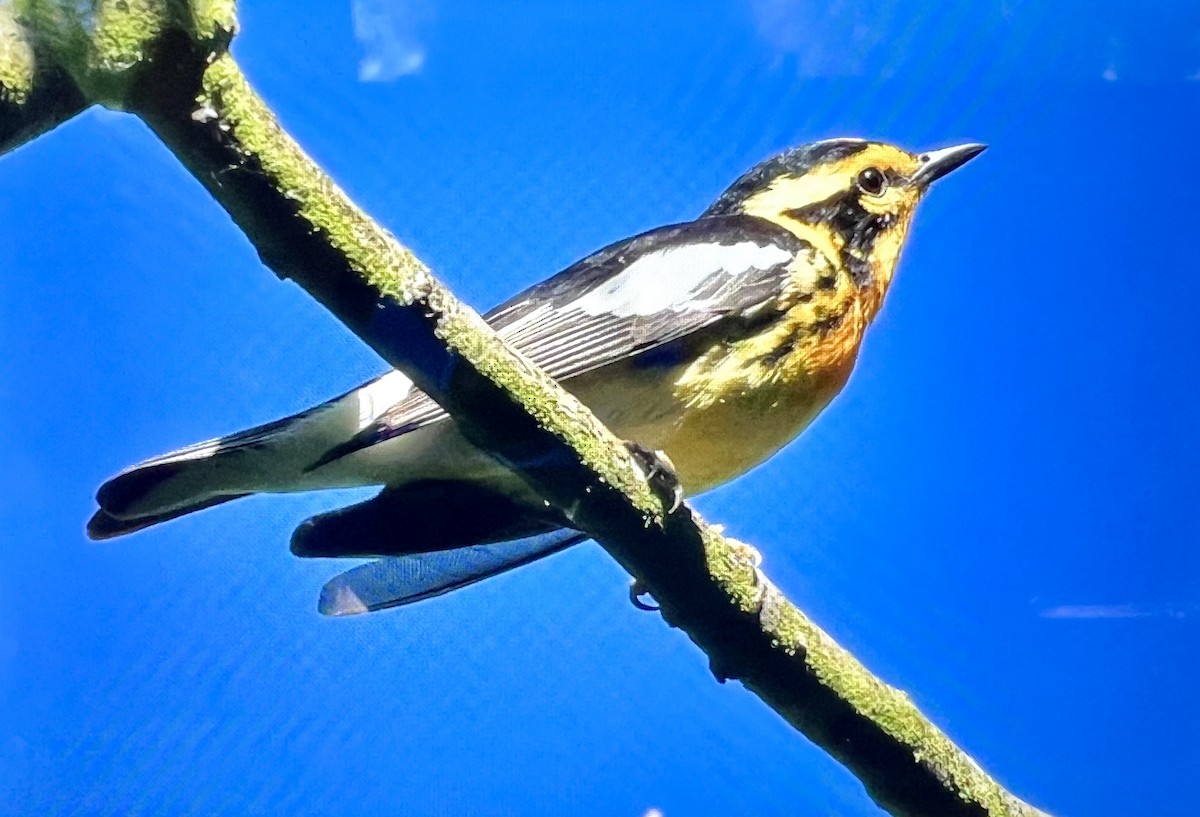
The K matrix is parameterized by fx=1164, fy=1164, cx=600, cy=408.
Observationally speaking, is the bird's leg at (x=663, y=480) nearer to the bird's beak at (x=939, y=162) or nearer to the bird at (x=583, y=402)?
the bird at (x=583, y=402)

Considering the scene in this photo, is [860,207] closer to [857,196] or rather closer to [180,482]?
[857,196]

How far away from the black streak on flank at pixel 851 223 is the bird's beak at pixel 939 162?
110mm

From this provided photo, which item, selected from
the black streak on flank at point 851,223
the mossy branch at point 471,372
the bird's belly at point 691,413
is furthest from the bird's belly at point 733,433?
the mossy branch at point 471,372

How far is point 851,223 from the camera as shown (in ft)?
6.30

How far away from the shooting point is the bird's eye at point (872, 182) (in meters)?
1.94

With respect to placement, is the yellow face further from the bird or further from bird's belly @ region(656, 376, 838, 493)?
bird's belly @ region(656, 376, 838, 493)

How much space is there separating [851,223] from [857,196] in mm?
53

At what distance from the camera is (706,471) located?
5.48 feet

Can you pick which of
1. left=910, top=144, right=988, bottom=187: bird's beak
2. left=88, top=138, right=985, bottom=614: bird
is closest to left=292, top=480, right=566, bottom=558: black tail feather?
left=88, top=138, right=985, bottom=614: bird

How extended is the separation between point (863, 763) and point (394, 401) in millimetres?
748

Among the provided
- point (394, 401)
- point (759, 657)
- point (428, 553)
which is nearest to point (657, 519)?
point (759, 657)

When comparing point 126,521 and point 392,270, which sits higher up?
point 126,521

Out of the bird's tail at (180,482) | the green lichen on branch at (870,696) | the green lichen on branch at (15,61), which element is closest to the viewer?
the green lichen on branch at (15,61)

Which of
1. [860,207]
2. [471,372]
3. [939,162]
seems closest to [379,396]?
[471,372]
